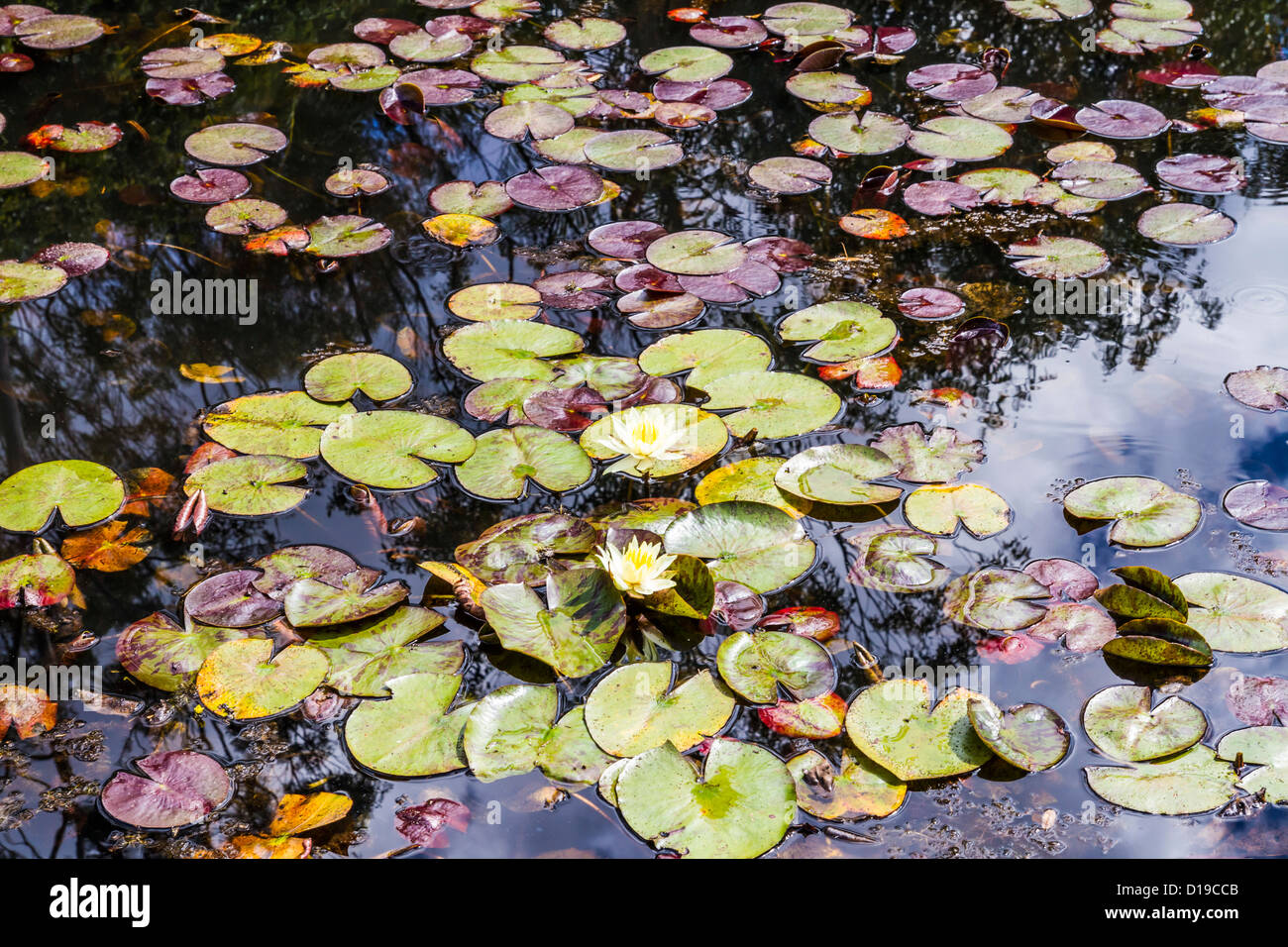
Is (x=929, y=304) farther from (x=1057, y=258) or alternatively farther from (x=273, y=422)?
(x=273, y=422)

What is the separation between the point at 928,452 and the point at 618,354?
0.87m

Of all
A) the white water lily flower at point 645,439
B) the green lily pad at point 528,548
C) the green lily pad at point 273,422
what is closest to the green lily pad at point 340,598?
the green lily pad at point 528,548

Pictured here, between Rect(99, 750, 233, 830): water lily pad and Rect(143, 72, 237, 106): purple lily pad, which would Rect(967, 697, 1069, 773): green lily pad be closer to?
Rect(99, 750, 233, 830): water lily pad

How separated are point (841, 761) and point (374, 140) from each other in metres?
2.95

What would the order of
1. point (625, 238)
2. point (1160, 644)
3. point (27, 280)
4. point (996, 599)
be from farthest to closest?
point (625, 238), point (27, 280), point (996, 599), point (1160, 644)

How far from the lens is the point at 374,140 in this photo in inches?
147

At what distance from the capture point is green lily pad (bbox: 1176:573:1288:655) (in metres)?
1.96

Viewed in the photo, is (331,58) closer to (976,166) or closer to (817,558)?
(976,166)

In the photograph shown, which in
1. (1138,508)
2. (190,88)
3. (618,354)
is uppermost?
(190,88)

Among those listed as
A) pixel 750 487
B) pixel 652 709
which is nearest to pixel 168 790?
pixel 652 709

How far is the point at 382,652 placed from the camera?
1988 mm

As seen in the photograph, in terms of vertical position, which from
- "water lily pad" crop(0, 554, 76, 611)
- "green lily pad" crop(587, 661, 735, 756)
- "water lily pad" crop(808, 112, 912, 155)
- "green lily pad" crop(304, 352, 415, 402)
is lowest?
"green lily pad" crop(587, 661, 735, 756)

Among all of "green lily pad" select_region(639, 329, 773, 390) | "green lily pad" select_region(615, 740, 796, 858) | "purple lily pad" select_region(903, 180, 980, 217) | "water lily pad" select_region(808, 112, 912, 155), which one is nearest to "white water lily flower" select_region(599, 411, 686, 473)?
"green lily pad" select_region(639, 329, 773, 390)

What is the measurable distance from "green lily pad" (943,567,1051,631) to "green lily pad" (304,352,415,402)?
1.47 meters
